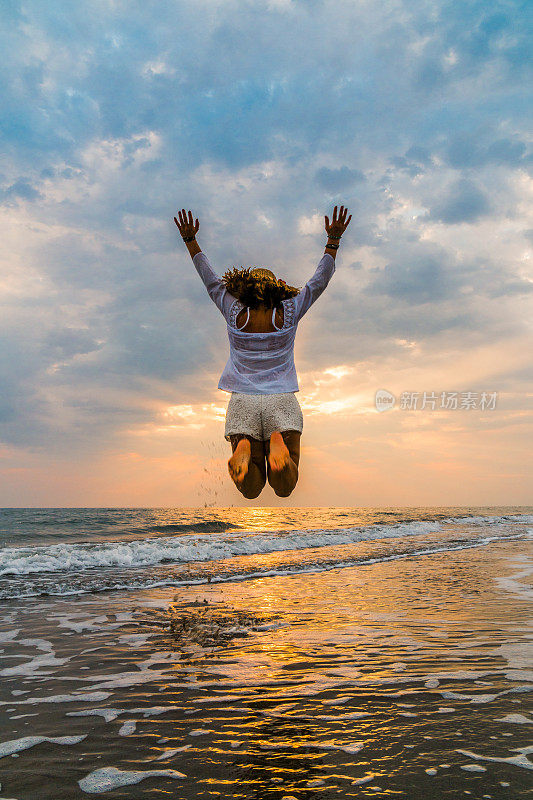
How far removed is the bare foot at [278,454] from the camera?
190 inches

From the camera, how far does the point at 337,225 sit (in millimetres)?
5227

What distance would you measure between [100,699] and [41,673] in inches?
43.0

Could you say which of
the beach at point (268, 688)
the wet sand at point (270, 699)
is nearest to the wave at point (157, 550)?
the beach at point (268, 688)

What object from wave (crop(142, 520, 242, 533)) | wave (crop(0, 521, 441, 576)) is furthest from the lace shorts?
wave (crop(142, 520, 242, 533))

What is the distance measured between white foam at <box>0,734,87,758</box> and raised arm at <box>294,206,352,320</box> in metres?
3.77

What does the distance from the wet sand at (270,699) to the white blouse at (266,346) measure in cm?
264

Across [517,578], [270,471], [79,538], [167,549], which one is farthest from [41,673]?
[79,538]

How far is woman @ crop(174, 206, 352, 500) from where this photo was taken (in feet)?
16.5

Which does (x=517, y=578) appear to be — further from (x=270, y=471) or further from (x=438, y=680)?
(x=270, y=471)

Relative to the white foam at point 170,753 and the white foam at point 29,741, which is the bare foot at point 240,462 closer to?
the white foam at point 170,753

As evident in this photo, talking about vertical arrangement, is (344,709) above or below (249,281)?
below

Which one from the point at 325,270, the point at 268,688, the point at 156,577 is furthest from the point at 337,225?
the point at 156,577

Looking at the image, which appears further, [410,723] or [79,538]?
[79,538]

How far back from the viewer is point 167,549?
→ 1560 cm
